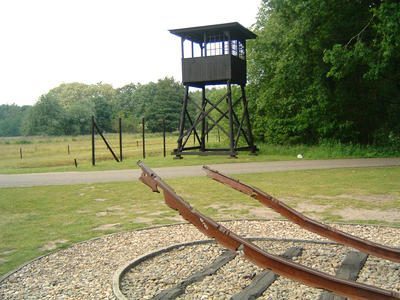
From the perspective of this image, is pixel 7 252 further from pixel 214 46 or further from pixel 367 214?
pixel 214 46

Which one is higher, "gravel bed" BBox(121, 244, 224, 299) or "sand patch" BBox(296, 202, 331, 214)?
"sand patch" BBox(296, 202, 331, 214)

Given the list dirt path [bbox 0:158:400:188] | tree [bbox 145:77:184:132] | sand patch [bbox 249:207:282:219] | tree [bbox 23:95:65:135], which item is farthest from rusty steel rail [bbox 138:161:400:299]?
tree [bbox 23:95:65:135]

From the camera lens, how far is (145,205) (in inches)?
405

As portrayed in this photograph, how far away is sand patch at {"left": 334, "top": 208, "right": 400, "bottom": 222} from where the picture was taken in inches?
326

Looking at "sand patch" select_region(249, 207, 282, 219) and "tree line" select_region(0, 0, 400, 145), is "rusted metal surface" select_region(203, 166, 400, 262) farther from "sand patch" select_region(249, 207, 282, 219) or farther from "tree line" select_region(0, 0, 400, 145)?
"tree line" select_region(0, 0, 400, 145)

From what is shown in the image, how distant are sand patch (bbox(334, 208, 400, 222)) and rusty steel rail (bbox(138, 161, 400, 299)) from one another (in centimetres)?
510

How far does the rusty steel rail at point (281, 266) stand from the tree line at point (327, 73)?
16.3 metres

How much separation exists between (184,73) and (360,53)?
8225mm

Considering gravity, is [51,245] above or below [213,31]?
below

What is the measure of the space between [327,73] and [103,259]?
683 inches

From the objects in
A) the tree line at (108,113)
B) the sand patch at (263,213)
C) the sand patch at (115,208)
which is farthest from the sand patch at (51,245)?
the tree line at (108,113)

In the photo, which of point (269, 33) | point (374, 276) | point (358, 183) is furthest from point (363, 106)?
point (374, 276)

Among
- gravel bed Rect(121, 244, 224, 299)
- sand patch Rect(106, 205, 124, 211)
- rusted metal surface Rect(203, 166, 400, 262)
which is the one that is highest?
rusted metal surface Rect(203, 166, 400, 262)

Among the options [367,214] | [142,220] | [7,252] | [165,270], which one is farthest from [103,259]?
[367,214]
